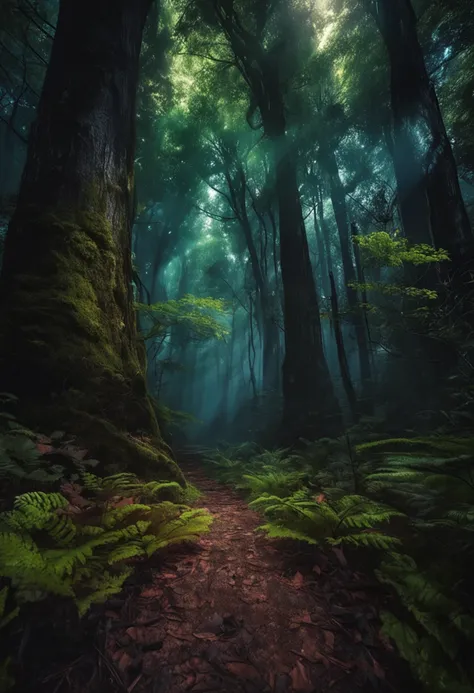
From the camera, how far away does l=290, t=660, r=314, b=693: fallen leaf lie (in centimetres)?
143

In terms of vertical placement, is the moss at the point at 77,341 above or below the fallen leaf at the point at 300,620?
above

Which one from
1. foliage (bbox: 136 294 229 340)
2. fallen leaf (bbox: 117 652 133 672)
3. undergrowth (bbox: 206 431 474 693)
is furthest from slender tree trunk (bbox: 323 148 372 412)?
fallen leaf (bbox: 117 652 133 672)

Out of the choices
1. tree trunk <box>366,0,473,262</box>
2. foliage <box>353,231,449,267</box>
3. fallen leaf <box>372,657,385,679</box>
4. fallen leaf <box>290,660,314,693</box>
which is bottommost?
fallen leaf <box>372,657,385,679</box>

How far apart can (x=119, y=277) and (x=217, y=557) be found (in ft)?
11.1

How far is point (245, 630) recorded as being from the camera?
1732 millimetres

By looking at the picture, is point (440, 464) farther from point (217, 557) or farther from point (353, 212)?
point (353, 212)

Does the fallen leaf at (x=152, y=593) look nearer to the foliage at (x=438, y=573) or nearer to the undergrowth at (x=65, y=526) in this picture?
the undergrowth at (x=65, y=526)

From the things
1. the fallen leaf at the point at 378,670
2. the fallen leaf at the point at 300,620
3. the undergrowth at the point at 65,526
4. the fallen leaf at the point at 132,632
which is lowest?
the fallen leaf at the point at 378,670

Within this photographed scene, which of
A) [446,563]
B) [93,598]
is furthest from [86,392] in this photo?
[446,563]

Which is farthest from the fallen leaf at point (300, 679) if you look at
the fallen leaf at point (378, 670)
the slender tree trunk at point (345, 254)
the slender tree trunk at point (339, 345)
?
the slender tree trunk at point (345, 254)

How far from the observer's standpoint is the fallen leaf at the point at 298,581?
2145 mm

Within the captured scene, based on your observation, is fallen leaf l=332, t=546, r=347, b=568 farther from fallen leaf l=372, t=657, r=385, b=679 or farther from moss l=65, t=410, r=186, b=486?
moss l=65, t=410, r=186, b=486

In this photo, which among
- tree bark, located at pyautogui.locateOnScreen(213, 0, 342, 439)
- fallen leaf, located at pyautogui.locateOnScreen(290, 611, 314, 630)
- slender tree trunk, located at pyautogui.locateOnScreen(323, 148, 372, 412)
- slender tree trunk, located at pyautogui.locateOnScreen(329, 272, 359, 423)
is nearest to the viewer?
fallen leaf, located at pyautogui.locateOnScreen(290, 611, 314, 630)

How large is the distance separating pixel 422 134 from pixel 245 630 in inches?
343
